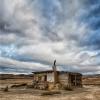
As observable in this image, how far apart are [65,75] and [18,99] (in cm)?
2552

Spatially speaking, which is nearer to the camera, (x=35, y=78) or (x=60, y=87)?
(x=60, y=87)

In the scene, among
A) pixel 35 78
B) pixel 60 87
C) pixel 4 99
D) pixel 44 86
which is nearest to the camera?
pixel 4 99

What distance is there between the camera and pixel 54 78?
1738 inches

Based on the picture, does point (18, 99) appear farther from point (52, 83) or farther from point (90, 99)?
point (52, 83)

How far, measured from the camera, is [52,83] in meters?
44.1

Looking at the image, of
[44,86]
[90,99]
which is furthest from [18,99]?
[44,86]

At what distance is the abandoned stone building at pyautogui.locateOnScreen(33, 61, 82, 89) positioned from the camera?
146ft

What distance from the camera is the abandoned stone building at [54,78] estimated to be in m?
44.4

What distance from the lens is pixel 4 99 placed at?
20.3 meters

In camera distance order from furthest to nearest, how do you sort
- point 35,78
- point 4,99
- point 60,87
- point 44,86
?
1. point 35,78
2. point 44,86
3. point 60,87
4. point 4,99

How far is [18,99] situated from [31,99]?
4.09 feet

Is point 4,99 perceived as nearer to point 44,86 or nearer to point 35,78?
point 44,86

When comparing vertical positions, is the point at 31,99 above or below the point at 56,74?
below

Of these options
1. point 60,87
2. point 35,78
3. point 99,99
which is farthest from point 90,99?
point 35,78
